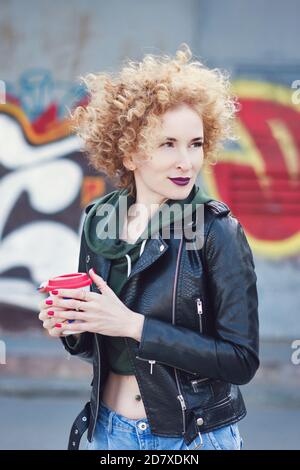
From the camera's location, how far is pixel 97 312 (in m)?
2.14

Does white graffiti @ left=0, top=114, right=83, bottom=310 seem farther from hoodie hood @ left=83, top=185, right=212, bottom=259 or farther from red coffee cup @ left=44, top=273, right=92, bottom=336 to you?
red coffee cup @ left=44, top=273, right=92, bottom=336

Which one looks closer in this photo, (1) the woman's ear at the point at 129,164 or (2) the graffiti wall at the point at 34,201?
(1) the woman's ear at the point at 129,164

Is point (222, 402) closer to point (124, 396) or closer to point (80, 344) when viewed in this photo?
point (124, 396)

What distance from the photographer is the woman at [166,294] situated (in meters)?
2.17

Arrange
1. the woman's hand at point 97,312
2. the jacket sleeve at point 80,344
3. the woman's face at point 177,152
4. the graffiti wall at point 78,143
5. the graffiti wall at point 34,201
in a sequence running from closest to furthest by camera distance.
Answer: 1. the woman's hand at point 97,312
2. the woman's face at point 177,152
3. the jacket sleeve at point 80,344
4. the graffiti wall at point 78,143
5. the graffiti wall at point 34,201

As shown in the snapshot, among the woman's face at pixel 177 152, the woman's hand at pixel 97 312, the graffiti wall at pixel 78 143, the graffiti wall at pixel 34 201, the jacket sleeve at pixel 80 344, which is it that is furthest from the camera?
the graffiti wall at pixel 34 201

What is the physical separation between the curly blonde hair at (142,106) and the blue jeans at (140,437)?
681 millimetres

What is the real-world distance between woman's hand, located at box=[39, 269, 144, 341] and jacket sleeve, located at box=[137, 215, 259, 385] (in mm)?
47

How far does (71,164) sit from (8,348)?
5.13 ft

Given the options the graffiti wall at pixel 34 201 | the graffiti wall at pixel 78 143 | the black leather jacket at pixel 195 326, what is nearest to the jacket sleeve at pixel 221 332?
the black leather jacket at pixel 195 326

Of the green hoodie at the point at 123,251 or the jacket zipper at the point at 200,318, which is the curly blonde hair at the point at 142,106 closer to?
the green hoodie at the point at 123,251

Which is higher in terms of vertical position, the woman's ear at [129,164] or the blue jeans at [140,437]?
the woman's ear at [129,164]

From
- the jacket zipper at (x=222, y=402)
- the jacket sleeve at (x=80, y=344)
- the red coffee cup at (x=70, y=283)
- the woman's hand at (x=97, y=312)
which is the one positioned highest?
the red coffee cup at (x=70, y=283)

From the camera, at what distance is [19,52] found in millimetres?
6457
